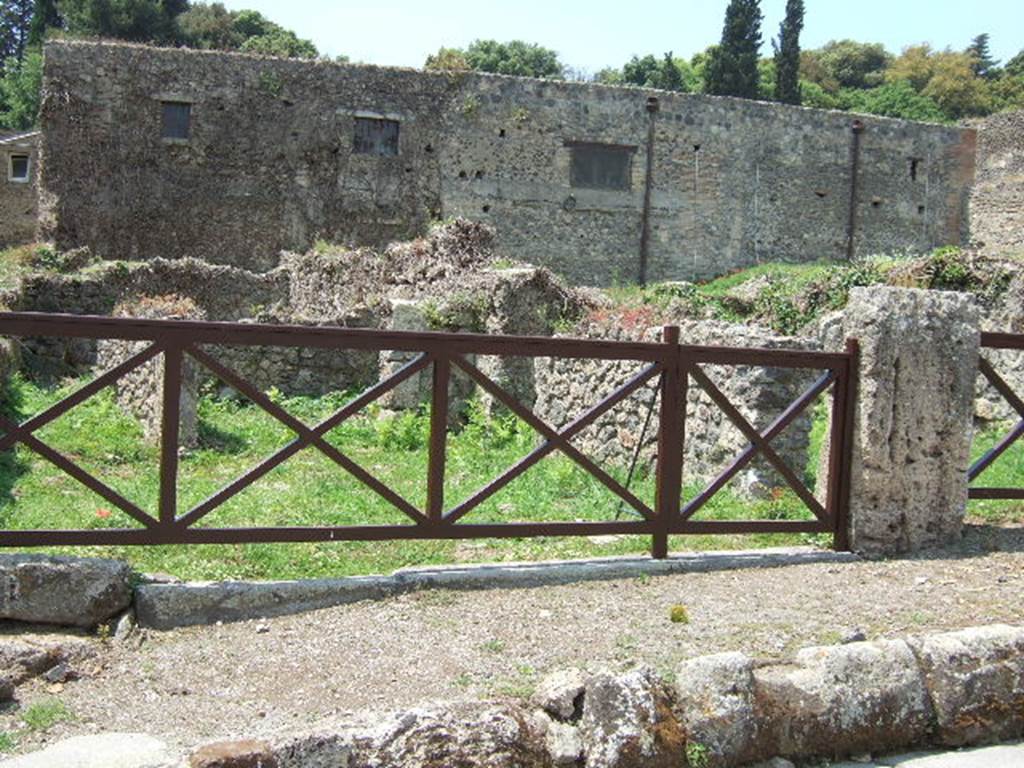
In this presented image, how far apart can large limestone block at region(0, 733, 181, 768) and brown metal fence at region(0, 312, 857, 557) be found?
1318 millimetres

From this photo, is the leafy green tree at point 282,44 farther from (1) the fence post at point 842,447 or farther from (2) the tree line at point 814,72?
(1) the fence post at point 842,447

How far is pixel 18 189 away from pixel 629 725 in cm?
3639

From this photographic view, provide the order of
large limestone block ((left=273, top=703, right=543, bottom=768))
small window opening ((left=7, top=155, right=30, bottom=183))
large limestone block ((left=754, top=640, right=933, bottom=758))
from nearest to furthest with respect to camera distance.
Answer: large limestone block ((left=273, top=703, right=543, bottom=768)) < large limestone block ((left=754, top=640, right=933, bottom=758)) < small window opening ((left=7, top=155, right=30, bottom=183))

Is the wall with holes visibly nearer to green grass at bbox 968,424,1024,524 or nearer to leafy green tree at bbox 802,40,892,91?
green grass at bbox 968,424,1024,524

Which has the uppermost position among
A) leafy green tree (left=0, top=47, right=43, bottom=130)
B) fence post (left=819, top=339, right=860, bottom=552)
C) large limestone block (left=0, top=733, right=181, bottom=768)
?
leafy green tree (left=0, top=47, right=43, bottom=130)

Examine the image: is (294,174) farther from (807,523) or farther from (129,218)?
(807,523)

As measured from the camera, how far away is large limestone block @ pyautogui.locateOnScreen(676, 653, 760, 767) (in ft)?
13.0

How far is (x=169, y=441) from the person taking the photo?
5.18 metres

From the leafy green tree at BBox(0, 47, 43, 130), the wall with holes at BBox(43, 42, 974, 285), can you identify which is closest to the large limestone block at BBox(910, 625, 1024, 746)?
the wall with holes at BBox(43, 42, 974, 285)

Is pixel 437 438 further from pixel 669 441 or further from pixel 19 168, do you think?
pixel 19 168

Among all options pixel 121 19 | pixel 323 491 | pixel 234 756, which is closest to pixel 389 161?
pixel 323 491

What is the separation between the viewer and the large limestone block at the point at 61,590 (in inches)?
192

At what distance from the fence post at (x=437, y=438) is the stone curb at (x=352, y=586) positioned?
1.08 ft

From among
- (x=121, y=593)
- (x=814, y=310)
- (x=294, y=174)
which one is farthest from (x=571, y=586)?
(x=294, y=174)
